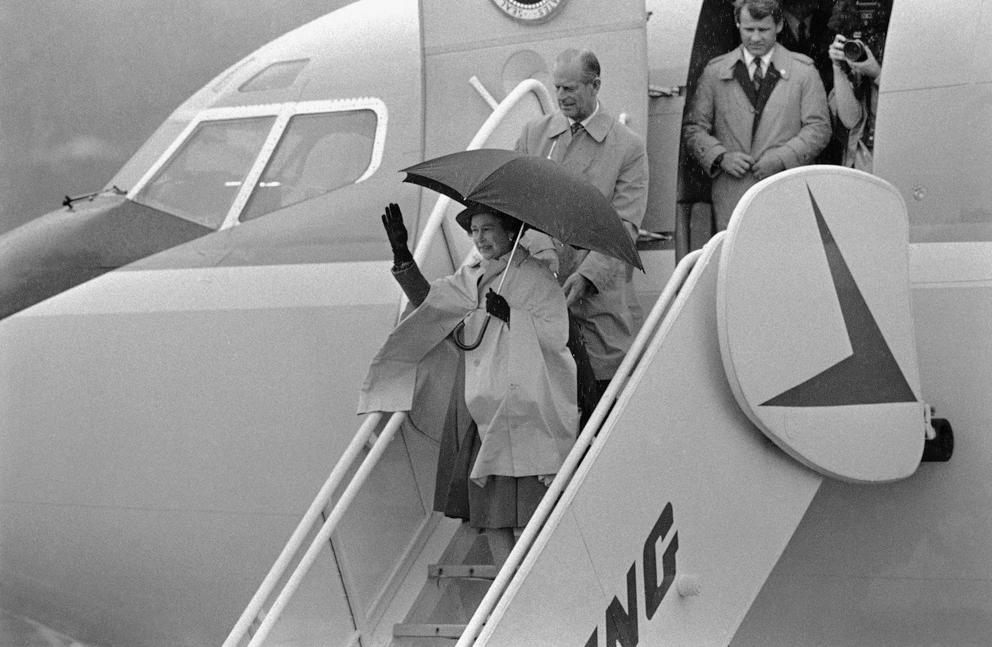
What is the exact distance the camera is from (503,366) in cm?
470

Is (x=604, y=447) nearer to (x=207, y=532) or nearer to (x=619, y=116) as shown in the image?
(x=619, y=116)

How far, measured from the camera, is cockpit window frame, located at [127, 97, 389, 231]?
A: 6758mm

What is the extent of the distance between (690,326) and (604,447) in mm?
576

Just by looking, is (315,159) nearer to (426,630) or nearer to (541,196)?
(541,196)

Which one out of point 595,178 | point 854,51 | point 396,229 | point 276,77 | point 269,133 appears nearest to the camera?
point 396,229

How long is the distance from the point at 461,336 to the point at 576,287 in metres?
0.56

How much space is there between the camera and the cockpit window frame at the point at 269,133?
6758 millimetres

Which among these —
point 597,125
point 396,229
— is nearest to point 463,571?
point 396,229

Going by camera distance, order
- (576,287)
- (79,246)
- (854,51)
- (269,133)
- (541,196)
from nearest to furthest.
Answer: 1. (541,196)
2. (576,287)
3. (854,51)
4. (79,246)
5. (269,133)

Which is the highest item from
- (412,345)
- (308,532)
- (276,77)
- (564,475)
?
(276,77)

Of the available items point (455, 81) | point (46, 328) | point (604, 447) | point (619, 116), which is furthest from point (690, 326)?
point (46, 328)

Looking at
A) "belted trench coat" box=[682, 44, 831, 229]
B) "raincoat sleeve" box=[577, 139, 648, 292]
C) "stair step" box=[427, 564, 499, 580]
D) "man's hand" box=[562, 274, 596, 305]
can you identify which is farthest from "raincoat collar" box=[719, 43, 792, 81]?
"stair step" box=[427, 564, 499, 580]

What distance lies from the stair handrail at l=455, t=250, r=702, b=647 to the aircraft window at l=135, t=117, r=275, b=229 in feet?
8.99

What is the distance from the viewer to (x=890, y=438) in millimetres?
5215
